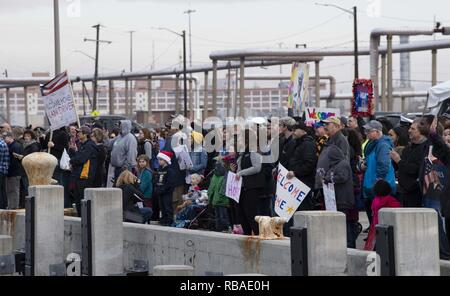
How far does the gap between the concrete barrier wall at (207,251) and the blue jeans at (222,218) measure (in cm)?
287

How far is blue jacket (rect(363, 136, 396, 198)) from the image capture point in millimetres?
14953

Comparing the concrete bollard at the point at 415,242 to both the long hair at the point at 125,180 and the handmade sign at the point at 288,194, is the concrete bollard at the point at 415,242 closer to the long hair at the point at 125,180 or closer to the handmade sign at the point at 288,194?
the handmade sign at the point at 288,194

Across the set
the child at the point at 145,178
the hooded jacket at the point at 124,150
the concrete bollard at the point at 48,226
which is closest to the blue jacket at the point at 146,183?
the child at the point at 145,178

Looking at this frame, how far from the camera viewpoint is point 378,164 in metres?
15.0

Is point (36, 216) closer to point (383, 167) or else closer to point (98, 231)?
point (98, 231)

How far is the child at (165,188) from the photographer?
2016 cm

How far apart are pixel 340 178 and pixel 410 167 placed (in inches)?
40.8

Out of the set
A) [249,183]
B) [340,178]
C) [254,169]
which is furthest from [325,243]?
[249,183]

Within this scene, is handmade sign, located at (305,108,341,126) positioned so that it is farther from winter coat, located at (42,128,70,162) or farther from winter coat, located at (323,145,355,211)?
winter coat, located at (323,145,355,211)

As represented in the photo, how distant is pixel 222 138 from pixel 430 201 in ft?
21.5

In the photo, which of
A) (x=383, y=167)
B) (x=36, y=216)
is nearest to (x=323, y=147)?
(x=383, y=167)

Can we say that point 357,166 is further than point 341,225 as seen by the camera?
Yes

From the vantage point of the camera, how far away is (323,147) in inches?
610

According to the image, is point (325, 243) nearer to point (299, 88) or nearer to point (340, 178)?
point (340, 178)
